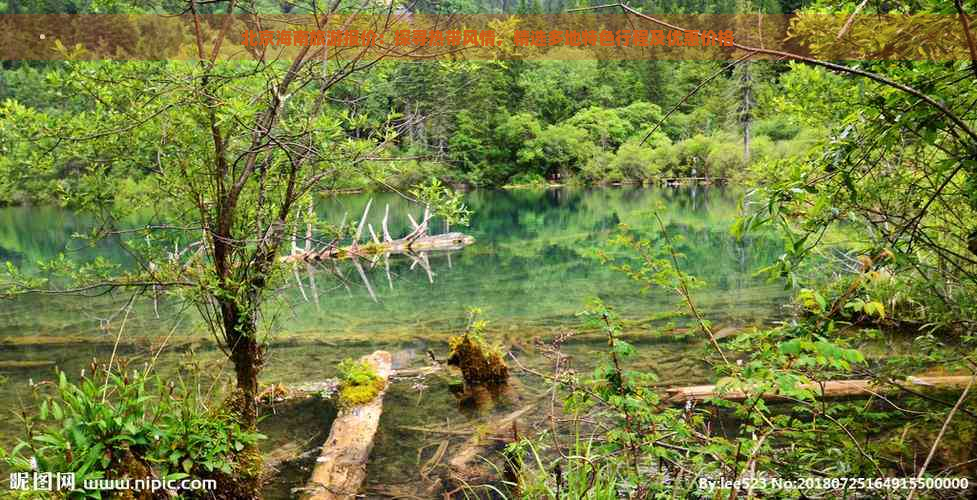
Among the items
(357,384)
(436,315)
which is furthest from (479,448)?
(436,315)

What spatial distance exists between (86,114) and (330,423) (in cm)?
454

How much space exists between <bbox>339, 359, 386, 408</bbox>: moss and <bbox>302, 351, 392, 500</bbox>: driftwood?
0.38 feet

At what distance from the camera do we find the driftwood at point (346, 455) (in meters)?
5.90

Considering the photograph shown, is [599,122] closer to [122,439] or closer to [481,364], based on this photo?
[481,364]

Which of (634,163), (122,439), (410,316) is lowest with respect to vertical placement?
(634,163)

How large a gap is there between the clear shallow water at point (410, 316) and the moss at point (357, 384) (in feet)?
1.18

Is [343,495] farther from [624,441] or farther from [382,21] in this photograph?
[382,21]

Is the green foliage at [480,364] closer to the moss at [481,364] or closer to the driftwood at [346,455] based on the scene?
the moss at [481,364]

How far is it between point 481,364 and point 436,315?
5.37m

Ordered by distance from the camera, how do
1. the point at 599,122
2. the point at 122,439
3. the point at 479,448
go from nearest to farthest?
the point at 122,439
the point at 479,448
the point at 599,122

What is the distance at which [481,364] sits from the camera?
9.12 meters

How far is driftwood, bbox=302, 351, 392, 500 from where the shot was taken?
19.4 ft

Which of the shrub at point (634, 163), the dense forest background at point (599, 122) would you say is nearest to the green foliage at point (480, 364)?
the dense forest background at point (599, 122)

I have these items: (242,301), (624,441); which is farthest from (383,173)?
(624,441)
